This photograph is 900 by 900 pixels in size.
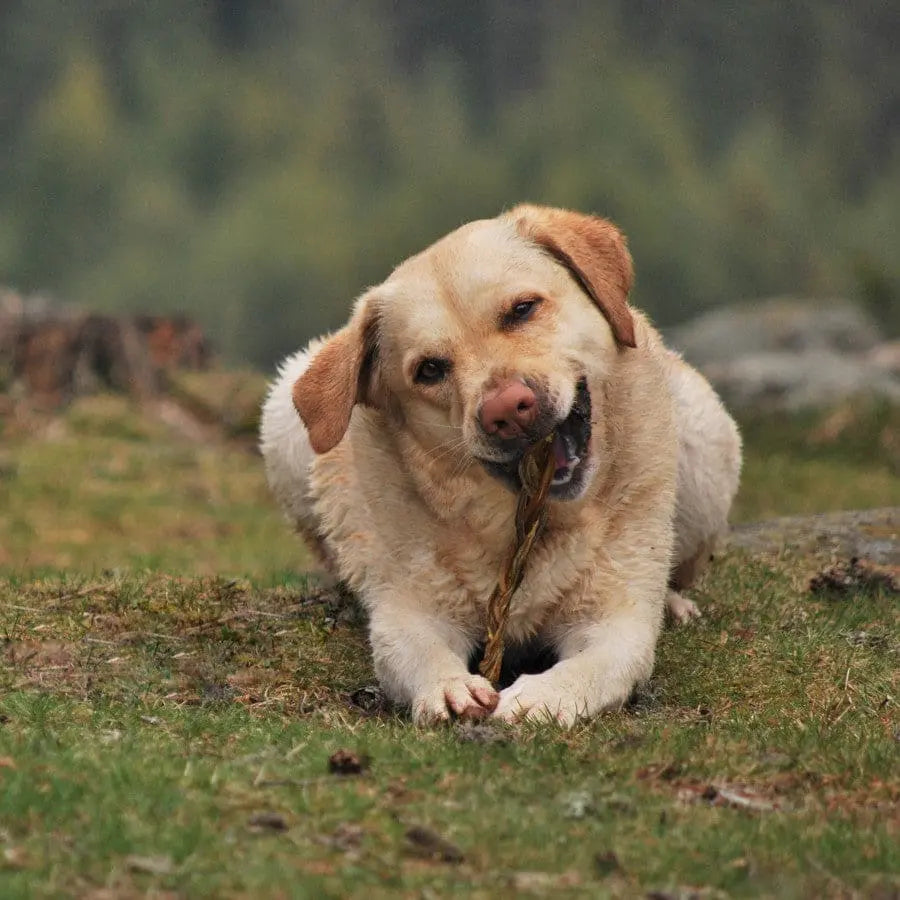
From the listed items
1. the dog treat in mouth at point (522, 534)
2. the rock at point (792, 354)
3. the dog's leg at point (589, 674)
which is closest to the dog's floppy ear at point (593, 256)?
the dog treat in mouth at point (522, 534)

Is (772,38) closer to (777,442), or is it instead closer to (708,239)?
(708,239)

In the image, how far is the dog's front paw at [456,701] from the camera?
4820 mm

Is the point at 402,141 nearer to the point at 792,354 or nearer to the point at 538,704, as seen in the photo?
the point at 792,354

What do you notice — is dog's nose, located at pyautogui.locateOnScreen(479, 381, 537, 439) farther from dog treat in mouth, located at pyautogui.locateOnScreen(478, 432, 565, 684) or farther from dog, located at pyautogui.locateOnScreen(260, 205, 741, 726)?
dog treat in mouth, located at pyautogui.locateOnScreen(478, 432, 565, 684)

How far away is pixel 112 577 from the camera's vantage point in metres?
7.13

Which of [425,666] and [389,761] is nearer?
[389,761]

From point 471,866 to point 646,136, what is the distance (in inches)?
1890

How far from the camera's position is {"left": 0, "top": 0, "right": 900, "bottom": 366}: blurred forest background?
4475 centimetres

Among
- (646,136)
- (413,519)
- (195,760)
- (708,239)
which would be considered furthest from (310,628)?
(646,136)

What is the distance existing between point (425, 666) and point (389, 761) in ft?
3.43

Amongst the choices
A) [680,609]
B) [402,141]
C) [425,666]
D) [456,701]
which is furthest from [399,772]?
[402,141]

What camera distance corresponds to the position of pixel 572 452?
17.4ft

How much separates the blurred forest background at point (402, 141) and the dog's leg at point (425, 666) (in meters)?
36.2

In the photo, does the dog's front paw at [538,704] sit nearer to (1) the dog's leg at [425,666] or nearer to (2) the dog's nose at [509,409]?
(1) the dog's leg at [425,666]
